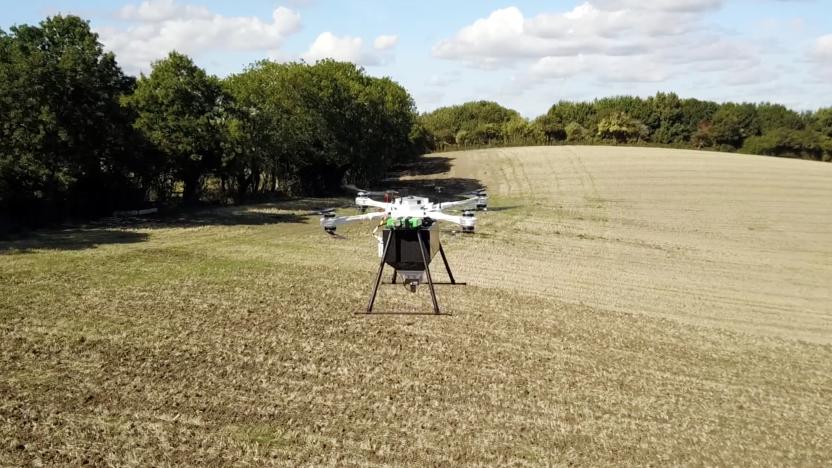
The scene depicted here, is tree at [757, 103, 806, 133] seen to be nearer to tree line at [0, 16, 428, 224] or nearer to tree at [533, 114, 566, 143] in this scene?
tree at [533, 114, 566, 143]

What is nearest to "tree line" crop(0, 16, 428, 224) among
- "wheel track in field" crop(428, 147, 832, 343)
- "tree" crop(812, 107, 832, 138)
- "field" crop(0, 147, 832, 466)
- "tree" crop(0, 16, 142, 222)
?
"tree" crop(0, 16, 142, 222)

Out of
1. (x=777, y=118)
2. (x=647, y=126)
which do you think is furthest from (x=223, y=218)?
(x=777, y=118)

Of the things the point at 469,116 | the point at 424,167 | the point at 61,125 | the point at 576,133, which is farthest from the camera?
the point at 469,116

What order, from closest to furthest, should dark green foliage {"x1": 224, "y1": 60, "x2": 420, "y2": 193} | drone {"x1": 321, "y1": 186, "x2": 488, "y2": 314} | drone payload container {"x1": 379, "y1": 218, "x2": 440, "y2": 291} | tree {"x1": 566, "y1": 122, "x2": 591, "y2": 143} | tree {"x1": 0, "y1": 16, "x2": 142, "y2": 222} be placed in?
drone {"x1": 321, "y1": 186, "x2": 488, "y2": 314} → drone payload container {"x1": 379, "y1": 218, "x2": 440, "y2": 291} → tree {"x1": 0, "y1": 16, "x2": 142, "y2": 222} → dark green foliage {"x1": 224, "y1": 60, "x2": 420, "y2": 193} → tree {"x1": 566, "y1": 122, "x2": 591, "y2": 143}

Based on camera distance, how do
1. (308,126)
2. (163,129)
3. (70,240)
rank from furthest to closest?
(308,126)
(163,129)
(70,240)

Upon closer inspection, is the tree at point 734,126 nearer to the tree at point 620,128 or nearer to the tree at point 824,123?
the tree at point 824,123

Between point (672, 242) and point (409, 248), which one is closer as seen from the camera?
point (409, 248)

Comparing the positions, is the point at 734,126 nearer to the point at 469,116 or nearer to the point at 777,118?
the point at 777,118
